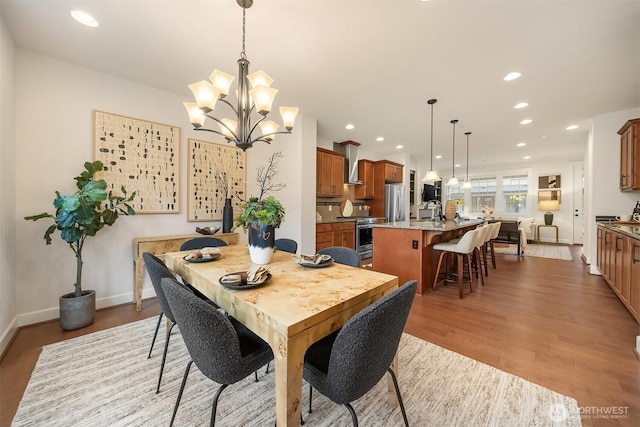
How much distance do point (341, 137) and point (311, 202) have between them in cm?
202

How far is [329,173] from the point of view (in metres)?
5.21

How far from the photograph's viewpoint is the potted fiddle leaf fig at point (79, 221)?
217 centimetres

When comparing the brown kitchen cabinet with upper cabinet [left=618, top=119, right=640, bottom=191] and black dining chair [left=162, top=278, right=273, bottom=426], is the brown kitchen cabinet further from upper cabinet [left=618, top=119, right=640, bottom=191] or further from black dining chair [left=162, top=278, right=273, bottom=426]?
black dining chair [left=162, top=278, right=273, bottom=426]

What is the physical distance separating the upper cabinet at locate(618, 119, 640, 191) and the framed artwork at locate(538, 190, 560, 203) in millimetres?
4897

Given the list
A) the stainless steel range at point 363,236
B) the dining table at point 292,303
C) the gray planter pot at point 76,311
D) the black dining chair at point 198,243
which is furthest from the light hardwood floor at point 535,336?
the stainless steel range at point 363,236

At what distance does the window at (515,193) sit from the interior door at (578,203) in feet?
3.76

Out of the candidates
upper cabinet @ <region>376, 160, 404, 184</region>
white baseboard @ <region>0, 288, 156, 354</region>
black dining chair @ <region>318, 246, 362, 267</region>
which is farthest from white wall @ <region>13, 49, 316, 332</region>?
upper cabinet @ <region>376, 160, 404, 184</region>

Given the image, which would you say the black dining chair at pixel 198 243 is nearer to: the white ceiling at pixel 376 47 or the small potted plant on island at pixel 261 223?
the small potted plant on island at pixel 261 223

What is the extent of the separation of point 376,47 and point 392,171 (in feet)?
14.9

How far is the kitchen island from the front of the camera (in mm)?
3232

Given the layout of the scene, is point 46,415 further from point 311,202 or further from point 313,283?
point 311,202

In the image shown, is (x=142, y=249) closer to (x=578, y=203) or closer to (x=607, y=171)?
(x=607, y=171)

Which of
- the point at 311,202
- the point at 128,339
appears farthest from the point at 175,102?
the point at 128,339

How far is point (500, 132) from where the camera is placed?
4.99 m
